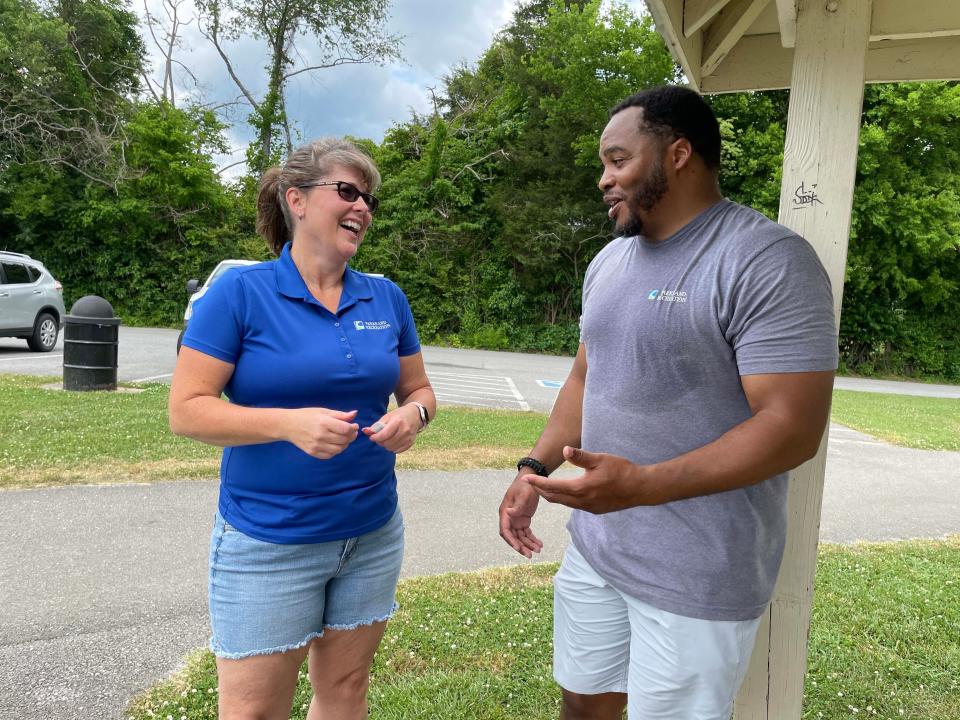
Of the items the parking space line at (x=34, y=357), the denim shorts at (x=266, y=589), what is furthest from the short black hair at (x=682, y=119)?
the parking space line at (x=34, y=357)

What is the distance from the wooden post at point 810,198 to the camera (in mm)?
2107

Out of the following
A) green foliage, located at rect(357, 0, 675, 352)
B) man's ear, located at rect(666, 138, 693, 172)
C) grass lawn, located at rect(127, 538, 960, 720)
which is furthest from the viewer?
green foliage, located at rect(357, 0, 675, 352)

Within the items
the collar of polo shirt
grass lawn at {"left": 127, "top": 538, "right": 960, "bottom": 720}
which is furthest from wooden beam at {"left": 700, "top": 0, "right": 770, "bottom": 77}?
grass lawn at {"left": 127, "top": 538, "right": 960, "bottom": 720}

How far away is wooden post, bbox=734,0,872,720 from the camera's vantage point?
2107 mm

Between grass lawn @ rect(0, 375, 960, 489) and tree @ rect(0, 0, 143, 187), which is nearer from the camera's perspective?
grass lawn @ rect(0, 375, 960, 489)

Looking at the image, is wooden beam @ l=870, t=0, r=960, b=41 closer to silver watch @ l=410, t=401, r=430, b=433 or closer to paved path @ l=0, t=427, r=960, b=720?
silver watch @ l=410, t=401, r=430, b=433

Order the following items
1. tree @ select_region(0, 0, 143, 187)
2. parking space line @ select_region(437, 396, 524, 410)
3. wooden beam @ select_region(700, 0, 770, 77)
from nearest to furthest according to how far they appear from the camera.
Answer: wooden beam @ select_region(700, 0, 770, 77) < parking space line @ select_region(437, 396, 524, 410) < tree @ select_region(0, 0, 143, 187)

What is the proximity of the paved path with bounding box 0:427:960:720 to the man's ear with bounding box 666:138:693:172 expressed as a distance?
9.66 feet

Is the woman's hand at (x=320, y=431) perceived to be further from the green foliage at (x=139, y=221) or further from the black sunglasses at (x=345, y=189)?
the green foliage at (x=139, y=221)

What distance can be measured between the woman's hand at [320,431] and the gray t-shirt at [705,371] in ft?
2.30

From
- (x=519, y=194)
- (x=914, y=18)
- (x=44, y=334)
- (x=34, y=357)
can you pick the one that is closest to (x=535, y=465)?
(x=914, y=18)

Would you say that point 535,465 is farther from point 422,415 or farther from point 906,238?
point 906,238

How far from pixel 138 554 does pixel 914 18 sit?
188 inches

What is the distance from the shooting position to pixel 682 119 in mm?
1824
